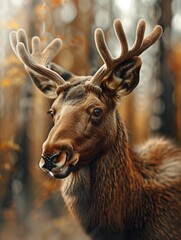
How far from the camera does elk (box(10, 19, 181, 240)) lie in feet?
17.1

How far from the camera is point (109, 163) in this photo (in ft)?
18.0

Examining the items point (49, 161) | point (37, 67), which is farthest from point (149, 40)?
point (49, 161)

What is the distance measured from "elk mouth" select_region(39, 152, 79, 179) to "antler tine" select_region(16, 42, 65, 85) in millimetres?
1024

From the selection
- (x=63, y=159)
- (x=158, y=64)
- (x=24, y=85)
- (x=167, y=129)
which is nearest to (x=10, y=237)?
(x=24, y=85)

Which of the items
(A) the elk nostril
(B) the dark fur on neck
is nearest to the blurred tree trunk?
(B) the dark fur on neck

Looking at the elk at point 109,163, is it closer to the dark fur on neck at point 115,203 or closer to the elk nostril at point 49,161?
the dark fur on neck at point 115,203

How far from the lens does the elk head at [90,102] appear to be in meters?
4.93

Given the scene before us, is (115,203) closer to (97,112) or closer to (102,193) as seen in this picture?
(102,193)

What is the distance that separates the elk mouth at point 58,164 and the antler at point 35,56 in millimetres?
1005

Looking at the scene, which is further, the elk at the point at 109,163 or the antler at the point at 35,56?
the antler at the point at 35,56

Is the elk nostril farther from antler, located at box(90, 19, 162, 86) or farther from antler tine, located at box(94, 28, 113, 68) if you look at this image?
antler tine, located at box(94, 28, 113, 68)

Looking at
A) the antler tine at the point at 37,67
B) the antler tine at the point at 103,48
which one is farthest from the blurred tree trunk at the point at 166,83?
the antler tine at the point at 103,48

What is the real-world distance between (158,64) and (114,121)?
7098 mm

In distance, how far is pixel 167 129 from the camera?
37.7 feet
